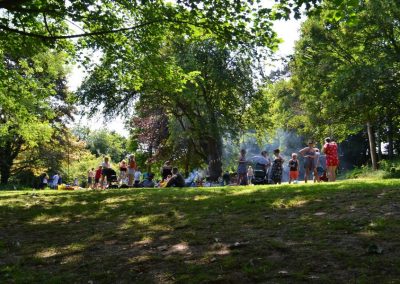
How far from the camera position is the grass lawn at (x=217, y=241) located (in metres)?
4.66

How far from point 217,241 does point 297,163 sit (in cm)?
1350

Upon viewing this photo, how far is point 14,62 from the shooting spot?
34.2 metres

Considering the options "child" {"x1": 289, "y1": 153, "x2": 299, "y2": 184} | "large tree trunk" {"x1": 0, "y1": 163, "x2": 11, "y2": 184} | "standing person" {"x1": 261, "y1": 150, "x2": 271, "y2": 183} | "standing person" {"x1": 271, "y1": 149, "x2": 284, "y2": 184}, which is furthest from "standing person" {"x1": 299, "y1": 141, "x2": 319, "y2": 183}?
"large tree trunk" {"x1": 0, "y1": 163, "x2": 11, "y2": 184}

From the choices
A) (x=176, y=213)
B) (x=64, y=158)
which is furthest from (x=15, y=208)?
(x=64, y=158)

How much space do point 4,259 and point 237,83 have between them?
20.0 meters

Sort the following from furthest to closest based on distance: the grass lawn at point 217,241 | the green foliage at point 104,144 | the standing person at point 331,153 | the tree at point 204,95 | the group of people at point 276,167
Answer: the green foliage at point 104,144 < the tree at point 204,95 < the group of people at point 276,167 < the standing person at point 331,153 < the grass lawn at point 217,241

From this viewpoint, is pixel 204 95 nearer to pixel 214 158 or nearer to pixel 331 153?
pixel 214 158

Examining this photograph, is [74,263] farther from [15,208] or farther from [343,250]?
[15,208]

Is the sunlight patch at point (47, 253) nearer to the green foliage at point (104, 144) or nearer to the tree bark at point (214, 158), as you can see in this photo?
the tree bark at point (214, 158)

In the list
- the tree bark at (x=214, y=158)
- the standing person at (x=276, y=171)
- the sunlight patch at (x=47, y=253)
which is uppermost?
the tree bark at (x=214, y=158)

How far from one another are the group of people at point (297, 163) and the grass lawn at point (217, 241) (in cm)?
683

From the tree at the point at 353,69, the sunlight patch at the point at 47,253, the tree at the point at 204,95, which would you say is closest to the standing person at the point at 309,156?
the tree at the point at 353,69

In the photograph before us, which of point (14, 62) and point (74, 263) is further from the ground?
point (14, 62)

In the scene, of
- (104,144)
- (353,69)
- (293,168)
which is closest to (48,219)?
(293,168)
